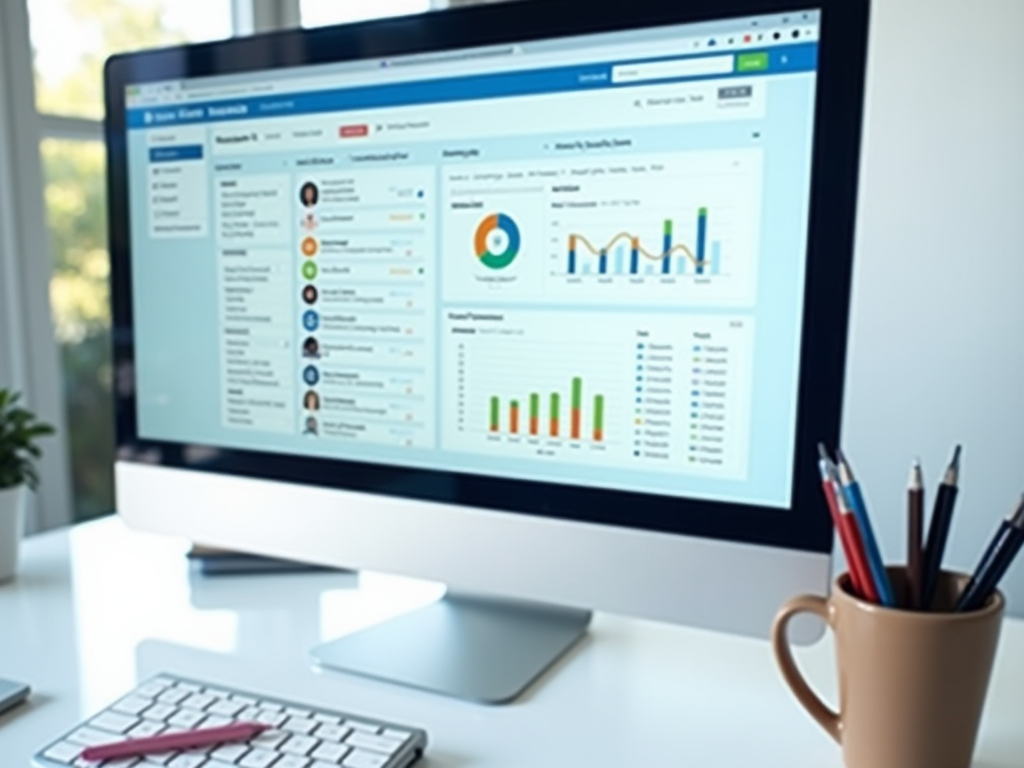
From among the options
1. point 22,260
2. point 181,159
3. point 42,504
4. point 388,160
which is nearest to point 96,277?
point 22,260

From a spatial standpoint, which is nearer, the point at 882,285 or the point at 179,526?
the point at 179,526

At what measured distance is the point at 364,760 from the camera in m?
0.46

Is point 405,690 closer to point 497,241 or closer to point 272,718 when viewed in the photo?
point 272,718

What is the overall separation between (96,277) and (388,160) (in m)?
0.92

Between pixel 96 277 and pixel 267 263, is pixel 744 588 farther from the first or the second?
pixel 96 277

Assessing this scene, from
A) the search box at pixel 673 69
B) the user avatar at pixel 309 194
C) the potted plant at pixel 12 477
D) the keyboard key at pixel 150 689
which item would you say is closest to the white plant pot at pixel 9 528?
the potted plant at pixel 12 477

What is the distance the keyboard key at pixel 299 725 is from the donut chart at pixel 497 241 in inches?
12.5

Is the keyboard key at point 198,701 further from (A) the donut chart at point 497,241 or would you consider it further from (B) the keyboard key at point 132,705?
(A) the donut chart at point 497,241

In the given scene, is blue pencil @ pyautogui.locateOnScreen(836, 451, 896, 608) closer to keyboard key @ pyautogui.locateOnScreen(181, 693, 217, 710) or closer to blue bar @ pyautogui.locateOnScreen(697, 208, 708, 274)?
blue bar @ pyautogui.locateOnScreen(697, 208, 708, 274)

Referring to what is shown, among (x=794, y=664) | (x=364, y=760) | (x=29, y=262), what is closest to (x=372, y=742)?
(x=364, y=760)

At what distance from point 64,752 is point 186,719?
0.22ft

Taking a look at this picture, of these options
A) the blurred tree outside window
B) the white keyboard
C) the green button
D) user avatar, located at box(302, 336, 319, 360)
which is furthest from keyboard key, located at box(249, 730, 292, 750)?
the blurred tree outside window

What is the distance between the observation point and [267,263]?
64cm

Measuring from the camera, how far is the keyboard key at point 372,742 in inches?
18.5
